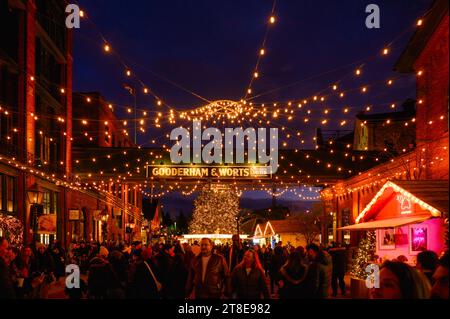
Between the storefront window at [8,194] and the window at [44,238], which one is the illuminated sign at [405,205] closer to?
the storefront window at [8,194]

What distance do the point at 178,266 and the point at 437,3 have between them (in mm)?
9961

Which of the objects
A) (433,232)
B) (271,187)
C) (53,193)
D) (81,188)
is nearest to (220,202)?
(271,187)

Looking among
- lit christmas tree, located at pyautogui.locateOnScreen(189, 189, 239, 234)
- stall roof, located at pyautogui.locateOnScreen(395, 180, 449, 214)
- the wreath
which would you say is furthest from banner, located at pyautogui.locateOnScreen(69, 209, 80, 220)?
stall roof, located at pyautogui.locateOnScreen(395, 180, 449, 214)

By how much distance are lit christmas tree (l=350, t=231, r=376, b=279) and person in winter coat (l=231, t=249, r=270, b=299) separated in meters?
7.10

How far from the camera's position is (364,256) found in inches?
668

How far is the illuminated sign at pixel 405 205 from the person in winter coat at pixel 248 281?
6176 mm

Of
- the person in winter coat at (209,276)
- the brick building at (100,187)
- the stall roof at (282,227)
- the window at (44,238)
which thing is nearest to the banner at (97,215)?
the brick building at (100,187)

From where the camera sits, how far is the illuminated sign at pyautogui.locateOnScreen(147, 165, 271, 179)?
30594 millimetres

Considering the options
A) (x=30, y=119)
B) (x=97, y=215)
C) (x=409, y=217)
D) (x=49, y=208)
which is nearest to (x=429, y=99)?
(x=409, y=217)

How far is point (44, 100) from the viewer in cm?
2791

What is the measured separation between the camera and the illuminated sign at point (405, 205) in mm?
14141

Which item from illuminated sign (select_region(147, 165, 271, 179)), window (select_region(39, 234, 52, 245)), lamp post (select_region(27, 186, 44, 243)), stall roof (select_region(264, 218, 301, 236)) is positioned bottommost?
stall roof (select_region(264, 218, 301, 236))

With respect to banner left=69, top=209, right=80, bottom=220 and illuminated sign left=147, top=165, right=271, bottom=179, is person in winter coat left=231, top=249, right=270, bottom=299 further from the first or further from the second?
banner left=69, top=209, right=80, bottom=220
